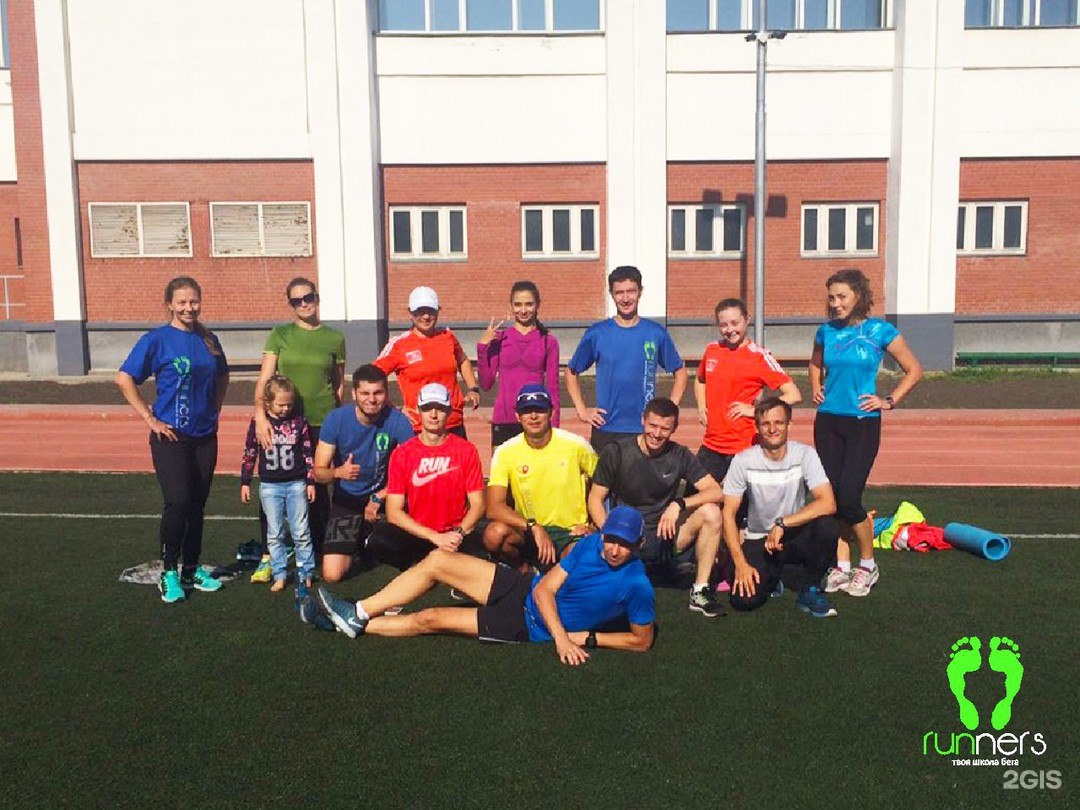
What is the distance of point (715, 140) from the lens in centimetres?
2173

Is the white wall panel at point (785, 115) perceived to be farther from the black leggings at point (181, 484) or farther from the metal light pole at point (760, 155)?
the black leggings at point (181, 484)

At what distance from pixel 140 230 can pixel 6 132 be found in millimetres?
4542

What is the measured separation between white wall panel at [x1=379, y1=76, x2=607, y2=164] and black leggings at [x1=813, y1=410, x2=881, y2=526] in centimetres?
1647

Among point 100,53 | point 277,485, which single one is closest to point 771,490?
point 277,485

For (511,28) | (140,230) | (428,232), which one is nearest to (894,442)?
→ (428,232)

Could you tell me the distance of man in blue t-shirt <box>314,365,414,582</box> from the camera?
642cm

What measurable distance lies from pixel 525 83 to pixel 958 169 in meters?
10.00

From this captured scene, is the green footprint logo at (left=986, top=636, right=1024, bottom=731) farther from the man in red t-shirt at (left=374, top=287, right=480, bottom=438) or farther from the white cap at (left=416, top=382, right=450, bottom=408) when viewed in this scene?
the man in red t-shirt at (left=374, top=287, right=480, bottom=438)

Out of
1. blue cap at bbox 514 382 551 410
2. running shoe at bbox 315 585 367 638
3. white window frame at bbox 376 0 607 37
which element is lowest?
running shoe at bbox 315 585 367 638

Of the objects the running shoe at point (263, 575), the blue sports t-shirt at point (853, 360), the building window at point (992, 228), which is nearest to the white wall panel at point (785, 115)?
the building window at point (992, 228)

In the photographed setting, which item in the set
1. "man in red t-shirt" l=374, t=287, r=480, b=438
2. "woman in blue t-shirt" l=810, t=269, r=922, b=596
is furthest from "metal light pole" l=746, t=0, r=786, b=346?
"man in red t-shirt" l=374, t=287, r=480, b=438

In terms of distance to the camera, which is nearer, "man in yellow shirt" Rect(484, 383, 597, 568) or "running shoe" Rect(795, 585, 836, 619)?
"running shoe" Rect(795, 585, 836, 619)

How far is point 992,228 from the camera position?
22438mm

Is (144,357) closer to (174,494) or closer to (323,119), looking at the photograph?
(174,494)
